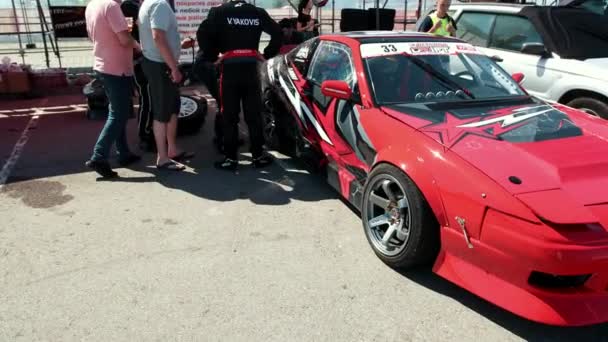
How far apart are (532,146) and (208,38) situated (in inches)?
118

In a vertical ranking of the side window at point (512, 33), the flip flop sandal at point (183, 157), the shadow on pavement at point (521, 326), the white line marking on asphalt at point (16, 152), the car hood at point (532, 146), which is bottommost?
the shadow on pavement at point (521, 326)

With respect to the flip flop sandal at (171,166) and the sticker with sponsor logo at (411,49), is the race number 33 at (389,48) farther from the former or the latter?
the flip flop sandal at (171,166)

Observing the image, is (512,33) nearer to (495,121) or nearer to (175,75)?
(495,121)

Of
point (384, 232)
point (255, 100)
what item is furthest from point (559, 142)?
point (255, 100)

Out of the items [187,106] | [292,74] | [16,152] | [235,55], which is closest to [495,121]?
[292,74]

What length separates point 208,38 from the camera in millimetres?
4445

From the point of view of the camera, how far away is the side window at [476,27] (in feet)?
19.1

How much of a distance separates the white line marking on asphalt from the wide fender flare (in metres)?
3.73

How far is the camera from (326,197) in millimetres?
4258

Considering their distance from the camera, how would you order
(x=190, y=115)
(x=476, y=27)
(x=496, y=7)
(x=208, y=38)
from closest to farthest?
(x=208, y=38) → (x=496, y=7) → (x=476, y=27) → (x=190, y=115)

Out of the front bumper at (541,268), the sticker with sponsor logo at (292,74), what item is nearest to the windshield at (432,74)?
the sticker with sponsor logo at (292,74)

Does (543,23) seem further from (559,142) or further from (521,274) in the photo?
(521,274)

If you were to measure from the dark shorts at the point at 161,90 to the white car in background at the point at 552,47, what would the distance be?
316 cm

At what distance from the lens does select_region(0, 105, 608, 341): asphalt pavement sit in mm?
2525
